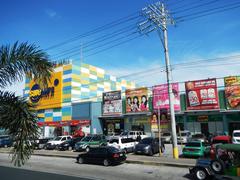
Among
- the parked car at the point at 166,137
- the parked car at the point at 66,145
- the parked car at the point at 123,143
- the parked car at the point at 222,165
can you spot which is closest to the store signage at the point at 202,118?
the parked car at the point at 166,137

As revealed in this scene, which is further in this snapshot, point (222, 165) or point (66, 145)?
point (66, 145)

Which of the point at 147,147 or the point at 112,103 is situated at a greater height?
the point at 112,103

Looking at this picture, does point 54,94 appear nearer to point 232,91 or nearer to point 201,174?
point 232,91

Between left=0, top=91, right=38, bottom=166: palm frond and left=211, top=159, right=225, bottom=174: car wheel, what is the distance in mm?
8912

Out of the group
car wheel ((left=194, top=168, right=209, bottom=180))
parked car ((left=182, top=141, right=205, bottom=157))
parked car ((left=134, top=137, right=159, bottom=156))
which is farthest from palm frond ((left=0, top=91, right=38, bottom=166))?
parked car ((left=134, top=137, right=159, bottom=156))

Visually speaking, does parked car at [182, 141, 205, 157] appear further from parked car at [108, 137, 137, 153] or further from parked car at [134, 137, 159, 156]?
parked car at [108, 137, 137, 153]

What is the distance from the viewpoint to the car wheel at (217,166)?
1151cm

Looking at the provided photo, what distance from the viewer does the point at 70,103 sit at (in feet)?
171

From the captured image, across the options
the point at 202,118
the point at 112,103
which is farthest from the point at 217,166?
the point at 112,103

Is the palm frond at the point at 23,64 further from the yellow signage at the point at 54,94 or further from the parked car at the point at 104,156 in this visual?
the yellow signage at the point at 54,94

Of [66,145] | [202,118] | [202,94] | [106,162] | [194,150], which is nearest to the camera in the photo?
[106,162]

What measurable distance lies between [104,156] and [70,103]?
34.0 meters

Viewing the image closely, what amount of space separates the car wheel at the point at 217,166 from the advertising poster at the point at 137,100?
103ft

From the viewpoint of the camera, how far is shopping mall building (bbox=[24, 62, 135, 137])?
162ft
